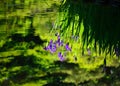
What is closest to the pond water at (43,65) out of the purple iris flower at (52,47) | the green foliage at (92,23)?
the purple iris flower at (52,47)

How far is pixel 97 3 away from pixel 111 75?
209 cm

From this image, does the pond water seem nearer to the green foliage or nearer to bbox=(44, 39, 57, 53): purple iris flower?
bbox=(44, 39, 57, 53): purple iris flower

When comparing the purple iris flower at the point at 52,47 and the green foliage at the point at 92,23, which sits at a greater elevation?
the green foliage at the point at 92,23

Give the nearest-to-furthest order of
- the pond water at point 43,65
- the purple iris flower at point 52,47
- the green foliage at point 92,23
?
the green foliage at point 92,23 → the pond water at point 43,65 → the purple iris flower at point 52,47

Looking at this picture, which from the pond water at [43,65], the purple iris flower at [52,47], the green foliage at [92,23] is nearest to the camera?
the green foliage at [92,23]

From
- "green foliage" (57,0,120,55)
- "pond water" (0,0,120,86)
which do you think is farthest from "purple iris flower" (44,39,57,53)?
"green foliage" (57,0,120,55)

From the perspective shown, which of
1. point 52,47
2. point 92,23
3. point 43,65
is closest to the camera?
point 92,23

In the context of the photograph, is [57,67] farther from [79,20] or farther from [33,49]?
[79,20]

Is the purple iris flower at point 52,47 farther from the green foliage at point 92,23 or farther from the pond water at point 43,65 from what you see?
the green foliage at point 92,23

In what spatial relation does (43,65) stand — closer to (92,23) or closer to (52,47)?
(52,47)

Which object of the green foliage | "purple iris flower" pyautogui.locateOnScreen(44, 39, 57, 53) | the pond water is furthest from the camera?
"purple iris flower" pyautogui.locateOnScreen(44, 39, 57, 53)

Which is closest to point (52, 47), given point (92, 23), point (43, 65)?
point (43, 65)

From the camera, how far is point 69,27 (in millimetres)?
311

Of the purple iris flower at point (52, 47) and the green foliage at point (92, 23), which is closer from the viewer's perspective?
the green foliage at point (92, 23)
